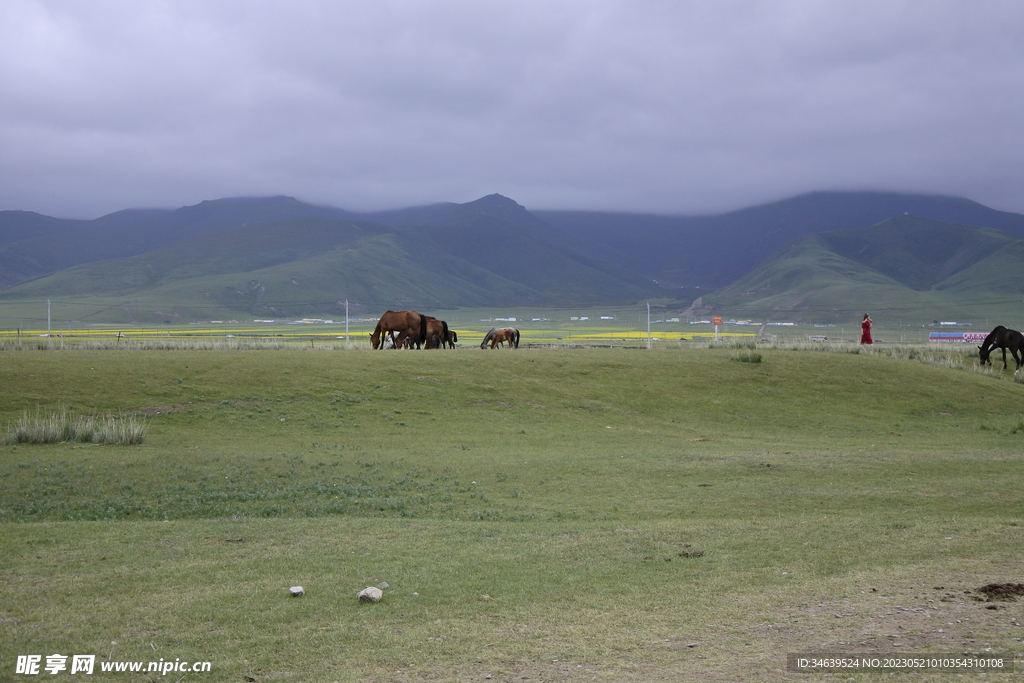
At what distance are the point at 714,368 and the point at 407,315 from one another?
1293 centimetres

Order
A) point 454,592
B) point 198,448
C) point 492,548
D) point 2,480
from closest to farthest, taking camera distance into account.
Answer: point 454,592 → point 492,548 → point 2,480 → point 198,448

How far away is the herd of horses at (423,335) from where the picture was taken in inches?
1384

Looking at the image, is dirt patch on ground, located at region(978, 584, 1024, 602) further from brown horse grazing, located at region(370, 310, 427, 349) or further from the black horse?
the black horse

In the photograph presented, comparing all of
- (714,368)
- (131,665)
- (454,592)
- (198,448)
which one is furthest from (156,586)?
(714,368)

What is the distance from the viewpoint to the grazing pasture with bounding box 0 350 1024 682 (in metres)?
6.46

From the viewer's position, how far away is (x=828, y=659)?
602cm

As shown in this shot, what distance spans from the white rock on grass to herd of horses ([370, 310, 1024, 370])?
2585cm

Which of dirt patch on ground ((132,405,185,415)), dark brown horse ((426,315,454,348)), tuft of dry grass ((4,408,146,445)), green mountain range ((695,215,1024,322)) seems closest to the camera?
tuft of dry grass ((4,408,146,445))

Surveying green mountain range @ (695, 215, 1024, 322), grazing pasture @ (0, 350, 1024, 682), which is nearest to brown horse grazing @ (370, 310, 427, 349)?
grazing pasture @ (0, 350, 1024, 682)

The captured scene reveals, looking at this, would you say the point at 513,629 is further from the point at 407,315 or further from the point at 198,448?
the point at 407,315

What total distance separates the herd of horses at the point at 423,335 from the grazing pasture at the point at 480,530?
34.1 feet

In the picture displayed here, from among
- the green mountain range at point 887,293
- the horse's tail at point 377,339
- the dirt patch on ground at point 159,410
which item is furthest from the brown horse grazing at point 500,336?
the green mountain range at point 887,293

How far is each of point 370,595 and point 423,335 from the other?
2845cm

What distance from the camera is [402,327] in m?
35.1
